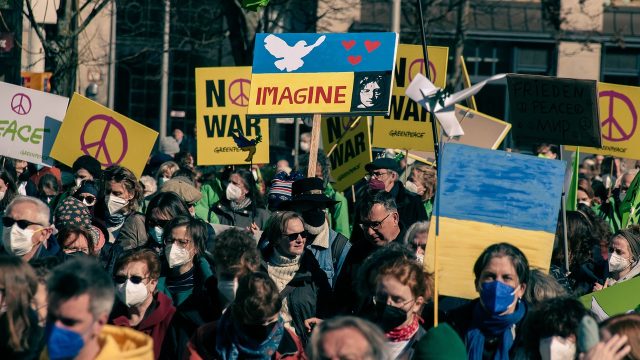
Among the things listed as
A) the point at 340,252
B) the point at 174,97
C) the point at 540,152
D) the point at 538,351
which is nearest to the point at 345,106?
the point at 340,252

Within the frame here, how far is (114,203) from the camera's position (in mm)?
9570

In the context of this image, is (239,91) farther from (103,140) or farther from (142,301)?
(142,301)

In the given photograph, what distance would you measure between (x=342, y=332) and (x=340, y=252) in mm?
3618

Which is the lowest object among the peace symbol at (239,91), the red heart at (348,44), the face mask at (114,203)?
the face mask at (114,203)

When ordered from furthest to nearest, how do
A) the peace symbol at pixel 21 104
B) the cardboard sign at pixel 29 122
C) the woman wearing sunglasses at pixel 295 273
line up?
the peace symbol at pixel 21 104
the cardboard sign at pixel 29 122
the woman wearing sunglasses at pixel 295 273

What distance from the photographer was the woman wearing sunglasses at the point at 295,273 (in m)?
7.11

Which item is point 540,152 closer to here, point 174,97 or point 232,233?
point 232,233

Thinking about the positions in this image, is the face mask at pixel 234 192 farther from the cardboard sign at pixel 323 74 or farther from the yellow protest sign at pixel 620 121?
the yellow protest sign at pixel 620 121

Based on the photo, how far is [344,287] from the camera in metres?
7.42

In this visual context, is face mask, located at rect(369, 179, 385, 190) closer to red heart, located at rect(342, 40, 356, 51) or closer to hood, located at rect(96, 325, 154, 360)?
red heart, located at rect(342, 40, 356, 51)

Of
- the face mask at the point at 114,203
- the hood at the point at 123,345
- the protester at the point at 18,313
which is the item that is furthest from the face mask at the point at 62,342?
the face mask at the point at 114,203

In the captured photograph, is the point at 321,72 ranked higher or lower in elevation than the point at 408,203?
higher

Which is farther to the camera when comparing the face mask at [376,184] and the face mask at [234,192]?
the face mask at [234,192]

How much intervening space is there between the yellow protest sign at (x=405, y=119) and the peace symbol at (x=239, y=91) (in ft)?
3.97
